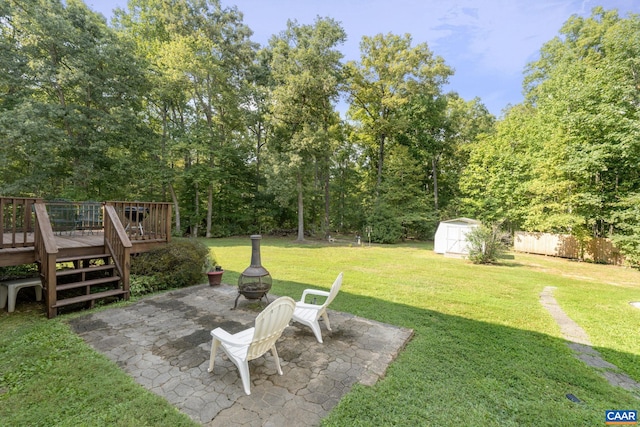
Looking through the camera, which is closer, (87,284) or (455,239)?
(87,284)

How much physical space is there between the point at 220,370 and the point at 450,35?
11.4m

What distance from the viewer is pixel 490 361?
3.33m

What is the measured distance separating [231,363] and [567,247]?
53.5 feet

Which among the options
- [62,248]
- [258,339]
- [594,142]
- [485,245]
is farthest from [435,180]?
[62,248]

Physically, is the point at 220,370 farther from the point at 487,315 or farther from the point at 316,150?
the point at 316,150

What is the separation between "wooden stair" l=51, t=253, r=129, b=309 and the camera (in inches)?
180

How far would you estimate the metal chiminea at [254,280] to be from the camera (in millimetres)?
4738

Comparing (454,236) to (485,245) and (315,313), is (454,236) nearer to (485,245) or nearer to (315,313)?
(485,245)

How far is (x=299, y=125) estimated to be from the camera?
57.9ft

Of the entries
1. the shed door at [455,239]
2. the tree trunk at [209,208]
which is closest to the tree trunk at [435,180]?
the shed door at [455,239]

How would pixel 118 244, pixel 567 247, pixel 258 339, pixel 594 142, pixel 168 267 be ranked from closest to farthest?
pixel 258 339 < pixel 118 244 < pixel 168 267 < pixel 594 142 < pixel 567 247

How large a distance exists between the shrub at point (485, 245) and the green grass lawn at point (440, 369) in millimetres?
4045

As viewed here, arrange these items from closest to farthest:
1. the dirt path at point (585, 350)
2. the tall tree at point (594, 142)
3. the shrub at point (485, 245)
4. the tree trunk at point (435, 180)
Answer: the dirt path at point (585, 350) → the shrub at point (485, 245) → the tall tree at point (594, 142) → the tree trunk at point (435, 180)

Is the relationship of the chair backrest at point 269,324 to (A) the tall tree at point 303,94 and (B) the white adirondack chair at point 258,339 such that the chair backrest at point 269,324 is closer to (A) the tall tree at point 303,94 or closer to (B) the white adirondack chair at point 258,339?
(B) the white adirondack chair at point 258,339
